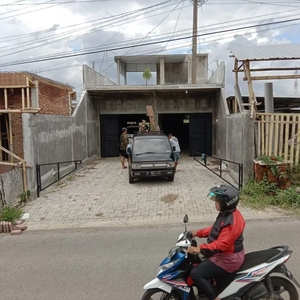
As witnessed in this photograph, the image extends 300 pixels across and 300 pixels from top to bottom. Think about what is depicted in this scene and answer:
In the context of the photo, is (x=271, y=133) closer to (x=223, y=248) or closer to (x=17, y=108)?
(x=223, y=248)

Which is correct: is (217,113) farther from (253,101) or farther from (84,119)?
(253,101)

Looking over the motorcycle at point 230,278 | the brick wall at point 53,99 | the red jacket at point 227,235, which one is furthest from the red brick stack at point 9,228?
the brick wall at point 53,99

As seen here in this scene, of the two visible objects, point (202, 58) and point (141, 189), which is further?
point (202, 58)

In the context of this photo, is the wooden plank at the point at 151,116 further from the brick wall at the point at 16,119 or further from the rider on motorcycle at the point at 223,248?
the rider on motorcycle at the point at 223,248

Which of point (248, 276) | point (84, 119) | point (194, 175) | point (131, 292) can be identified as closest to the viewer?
point (248, 276)

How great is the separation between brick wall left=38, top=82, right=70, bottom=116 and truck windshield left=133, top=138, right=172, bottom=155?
4.02 m

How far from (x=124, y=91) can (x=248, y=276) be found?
15.3 metres

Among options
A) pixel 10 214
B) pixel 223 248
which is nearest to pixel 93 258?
pixel 223 248

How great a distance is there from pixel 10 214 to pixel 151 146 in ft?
18.4

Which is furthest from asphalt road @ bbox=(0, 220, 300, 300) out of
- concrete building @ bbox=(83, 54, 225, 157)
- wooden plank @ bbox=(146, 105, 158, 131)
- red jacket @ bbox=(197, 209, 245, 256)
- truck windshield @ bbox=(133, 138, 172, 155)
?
concrete building @ bbox=(83, 54, 225, 157)

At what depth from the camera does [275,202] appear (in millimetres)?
7543

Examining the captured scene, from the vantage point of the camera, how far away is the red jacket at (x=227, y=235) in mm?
3021

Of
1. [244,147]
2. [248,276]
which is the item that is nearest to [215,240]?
[248,276]

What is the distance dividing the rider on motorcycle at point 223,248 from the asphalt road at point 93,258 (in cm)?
108
